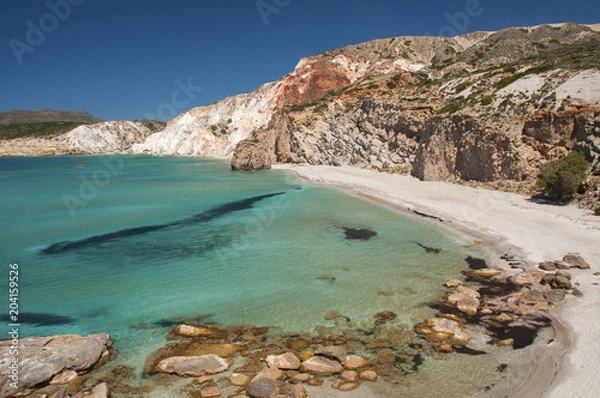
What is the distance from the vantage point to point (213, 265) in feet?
44.8

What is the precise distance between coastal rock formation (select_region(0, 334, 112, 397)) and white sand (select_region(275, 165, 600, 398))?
8098 mm

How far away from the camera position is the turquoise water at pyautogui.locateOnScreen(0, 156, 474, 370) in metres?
9.80

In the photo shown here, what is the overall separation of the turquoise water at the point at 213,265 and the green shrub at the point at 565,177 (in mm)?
7069

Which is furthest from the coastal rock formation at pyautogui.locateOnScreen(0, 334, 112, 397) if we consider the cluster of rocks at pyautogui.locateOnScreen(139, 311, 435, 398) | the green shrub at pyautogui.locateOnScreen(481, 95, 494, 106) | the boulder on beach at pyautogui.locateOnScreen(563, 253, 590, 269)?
the green shrub at pyautogui.locateOnScreen(481, 95, 494, 106)

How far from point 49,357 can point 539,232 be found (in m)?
16.6

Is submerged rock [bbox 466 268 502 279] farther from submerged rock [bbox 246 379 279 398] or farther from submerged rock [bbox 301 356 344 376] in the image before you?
submerged rock [bbox 246 379 279 398]

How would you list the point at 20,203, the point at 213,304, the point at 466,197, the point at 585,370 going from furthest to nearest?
the point at 20,203 < the point at 466,197 < the point at 213,304 < the point at 585,370

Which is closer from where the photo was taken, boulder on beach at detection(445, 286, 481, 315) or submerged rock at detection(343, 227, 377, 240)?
boulder on beach at detection(445, 286, 481, 315)

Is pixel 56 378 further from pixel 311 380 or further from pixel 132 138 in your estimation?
pixel 132 138

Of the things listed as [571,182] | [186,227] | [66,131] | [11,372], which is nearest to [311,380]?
[11,372]

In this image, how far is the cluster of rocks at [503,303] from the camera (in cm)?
823

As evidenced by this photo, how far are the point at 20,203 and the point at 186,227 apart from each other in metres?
17.3

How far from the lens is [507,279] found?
1112 cm

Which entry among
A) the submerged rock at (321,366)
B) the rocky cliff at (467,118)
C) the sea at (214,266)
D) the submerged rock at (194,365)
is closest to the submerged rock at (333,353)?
the submerged rock at (321,366)
